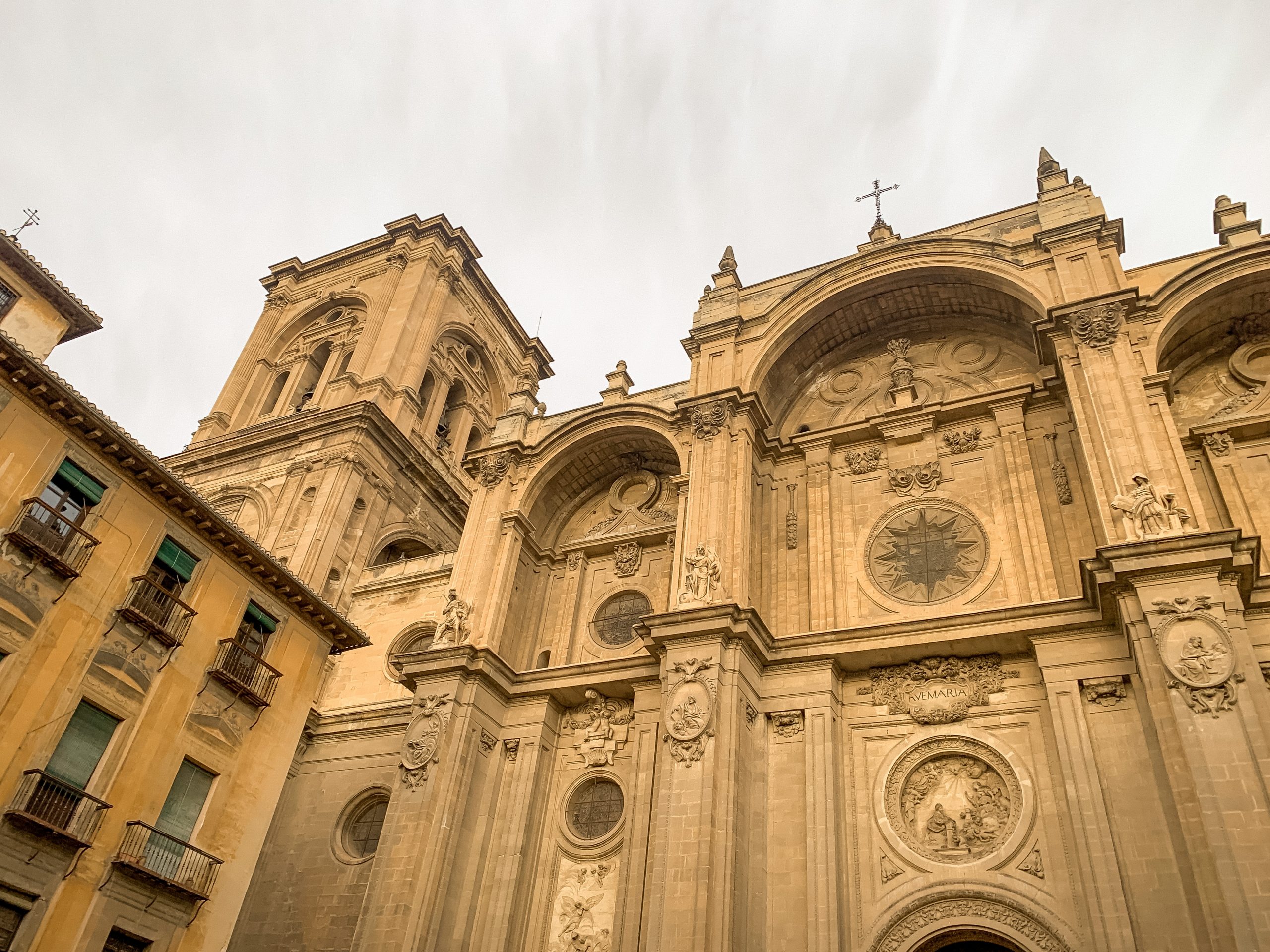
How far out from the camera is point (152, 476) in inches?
762

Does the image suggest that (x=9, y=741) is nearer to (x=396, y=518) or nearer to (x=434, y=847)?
(x=434, y=847)

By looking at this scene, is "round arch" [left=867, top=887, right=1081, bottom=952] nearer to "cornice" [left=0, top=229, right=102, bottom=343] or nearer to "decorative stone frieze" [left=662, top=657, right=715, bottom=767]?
"decorative stone frieze" [left=662, top=657, right=715, bottom=767]

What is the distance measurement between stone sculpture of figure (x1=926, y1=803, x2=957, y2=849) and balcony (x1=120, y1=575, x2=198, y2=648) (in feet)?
48.0

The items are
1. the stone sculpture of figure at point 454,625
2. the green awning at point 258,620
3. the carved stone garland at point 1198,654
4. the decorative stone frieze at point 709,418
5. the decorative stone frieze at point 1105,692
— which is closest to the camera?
the carved stone garland at point 1198,654

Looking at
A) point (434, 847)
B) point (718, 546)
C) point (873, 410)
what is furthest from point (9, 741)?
point (873, 410)

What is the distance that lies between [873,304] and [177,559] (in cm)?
1700

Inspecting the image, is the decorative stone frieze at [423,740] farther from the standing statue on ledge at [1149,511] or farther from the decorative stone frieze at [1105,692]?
the standing statue on ledge at [1149,511]

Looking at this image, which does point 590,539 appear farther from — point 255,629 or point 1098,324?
point 1098,324

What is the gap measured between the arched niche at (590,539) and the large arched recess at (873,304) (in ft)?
10.9

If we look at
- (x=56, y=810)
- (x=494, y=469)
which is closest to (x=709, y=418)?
(x=494, y=469)

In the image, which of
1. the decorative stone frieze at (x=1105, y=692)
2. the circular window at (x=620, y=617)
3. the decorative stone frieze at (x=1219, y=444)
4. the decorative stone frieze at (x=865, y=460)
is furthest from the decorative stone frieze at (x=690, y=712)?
the decorative stone frieze at (x=1219, y=444)

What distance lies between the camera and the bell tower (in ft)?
109

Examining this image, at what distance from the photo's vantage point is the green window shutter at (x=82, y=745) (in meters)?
16.8

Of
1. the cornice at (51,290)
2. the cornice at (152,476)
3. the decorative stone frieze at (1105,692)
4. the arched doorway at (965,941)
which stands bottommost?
the arched doorway at (965,941)
